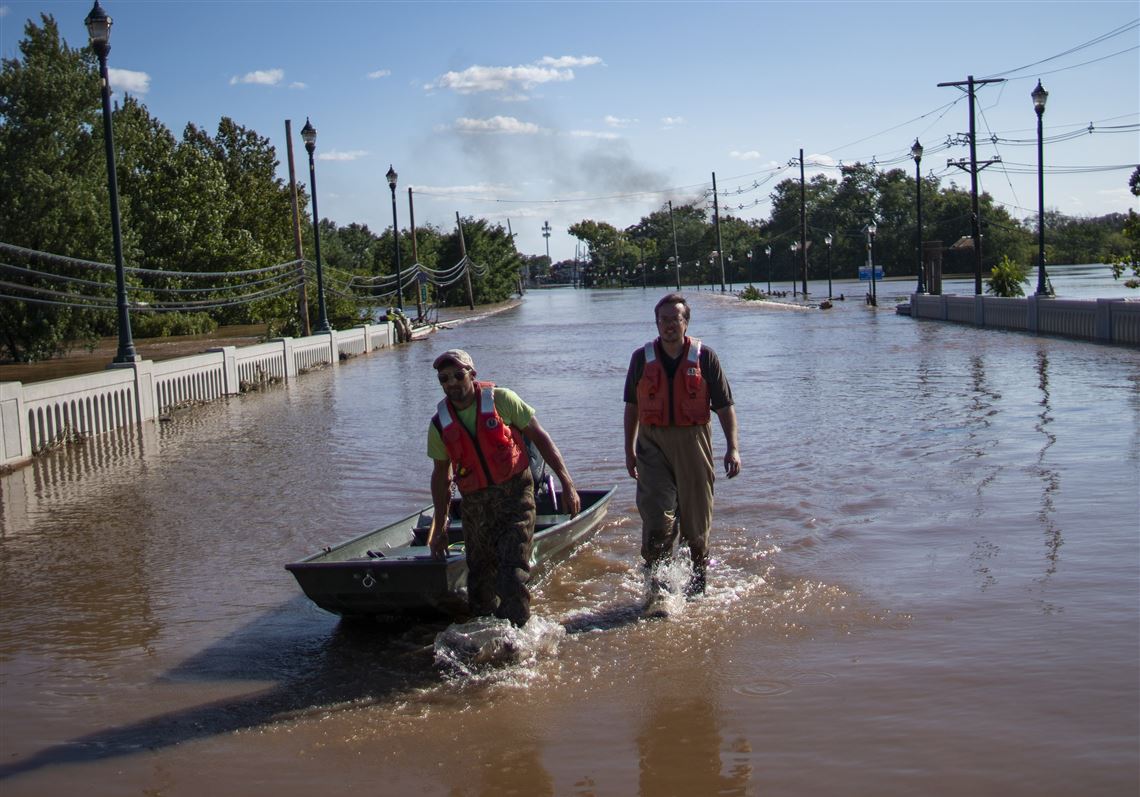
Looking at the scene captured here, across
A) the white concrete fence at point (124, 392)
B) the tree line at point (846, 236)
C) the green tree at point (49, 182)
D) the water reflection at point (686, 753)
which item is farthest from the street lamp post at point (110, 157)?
the tree line at point (846, 236)

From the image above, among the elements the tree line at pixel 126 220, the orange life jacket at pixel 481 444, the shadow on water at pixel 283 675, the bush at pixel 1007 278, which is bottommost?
the shadow on water at pixel 283 675

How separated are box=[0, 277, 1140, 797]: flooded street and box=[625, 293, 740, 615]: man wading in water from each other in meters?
0.53

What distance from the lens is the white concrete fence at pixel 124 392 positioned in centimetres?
1391

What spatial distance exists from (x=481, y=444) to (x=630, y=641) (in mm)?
1548

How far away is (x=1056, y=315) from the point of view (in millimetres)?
30234

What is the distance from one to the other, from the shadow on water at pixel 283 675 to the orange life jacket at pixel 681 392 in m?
1.93

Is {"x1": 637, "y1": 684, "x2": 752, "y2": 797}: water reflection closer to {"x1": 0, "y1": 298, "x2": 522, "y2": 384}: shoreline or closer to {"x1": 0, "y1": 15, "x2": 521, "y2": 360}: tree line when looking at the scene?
{"x1": 0, "y1": 15, "x2": 521, "y2": 360}: tree line

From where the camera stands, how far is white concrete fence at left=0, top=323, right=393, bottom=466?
45.6ft

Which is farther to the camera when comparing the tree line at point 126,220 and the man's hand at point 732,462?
the tree line at point 126,220

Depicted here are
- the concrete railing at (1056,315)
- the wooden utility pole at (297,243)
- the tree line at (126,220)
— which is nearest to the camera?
the concrete railing at (1056,315)

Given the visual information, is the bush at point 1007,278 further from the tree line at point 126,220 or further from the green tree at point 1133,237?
the tree line at point 126,220

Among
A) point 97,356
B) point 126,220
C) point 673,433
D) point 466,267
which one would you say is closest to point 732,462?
point 673,433

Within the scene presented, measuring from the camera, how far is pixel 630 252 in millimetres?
172250

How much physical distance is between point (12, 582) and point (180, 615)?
75.8 inches
